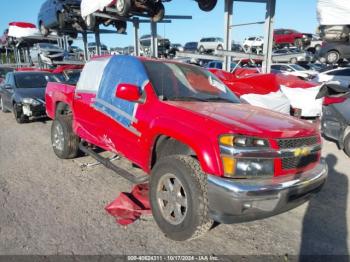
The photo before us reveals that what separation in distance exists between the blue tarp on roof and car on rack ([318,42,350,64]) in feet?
52.7

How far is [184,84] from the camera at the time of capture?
4105 mm

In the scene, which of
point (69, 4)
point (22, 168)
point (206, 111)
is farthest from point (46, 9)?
point (206, 111)

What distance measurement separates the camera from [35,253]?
296cm

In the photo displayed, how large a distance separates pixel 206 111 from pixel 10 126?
762 centimetres

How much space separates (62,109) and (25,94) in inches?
159

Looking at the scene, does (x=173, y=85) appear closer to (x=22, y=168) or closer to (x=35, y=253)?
(x=35, y=253)

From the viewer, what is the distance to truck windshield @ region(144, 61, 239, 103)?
12.6 ft

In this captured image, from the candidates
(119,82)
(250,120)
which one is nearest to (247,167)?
(250,120)

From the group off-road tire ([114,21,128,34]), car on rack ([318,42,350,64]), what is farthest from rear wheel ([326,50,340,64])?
off-road tire ([114,21,128,34])

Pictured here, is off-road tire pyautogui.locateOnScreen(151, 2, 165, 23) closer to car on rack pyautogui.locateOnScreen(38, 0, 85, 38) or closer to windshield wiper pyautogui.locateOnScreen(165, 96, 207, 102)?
car on rack pyautogui.locateOnScreen(38, 0, 85, 38)

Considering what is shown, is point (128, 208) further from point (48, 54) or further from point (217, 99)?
point (48, 54)

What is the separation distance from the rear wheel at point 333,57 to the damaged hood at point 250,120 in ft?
53.5

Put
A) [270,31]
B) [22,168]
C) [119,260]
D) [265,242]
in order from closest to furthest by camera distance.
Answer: [119,260]
[265,242]
[22,168]
[270,31]

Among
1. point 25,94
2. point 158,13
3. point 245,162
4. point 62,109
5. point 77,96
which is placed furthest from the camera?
point 158,13
